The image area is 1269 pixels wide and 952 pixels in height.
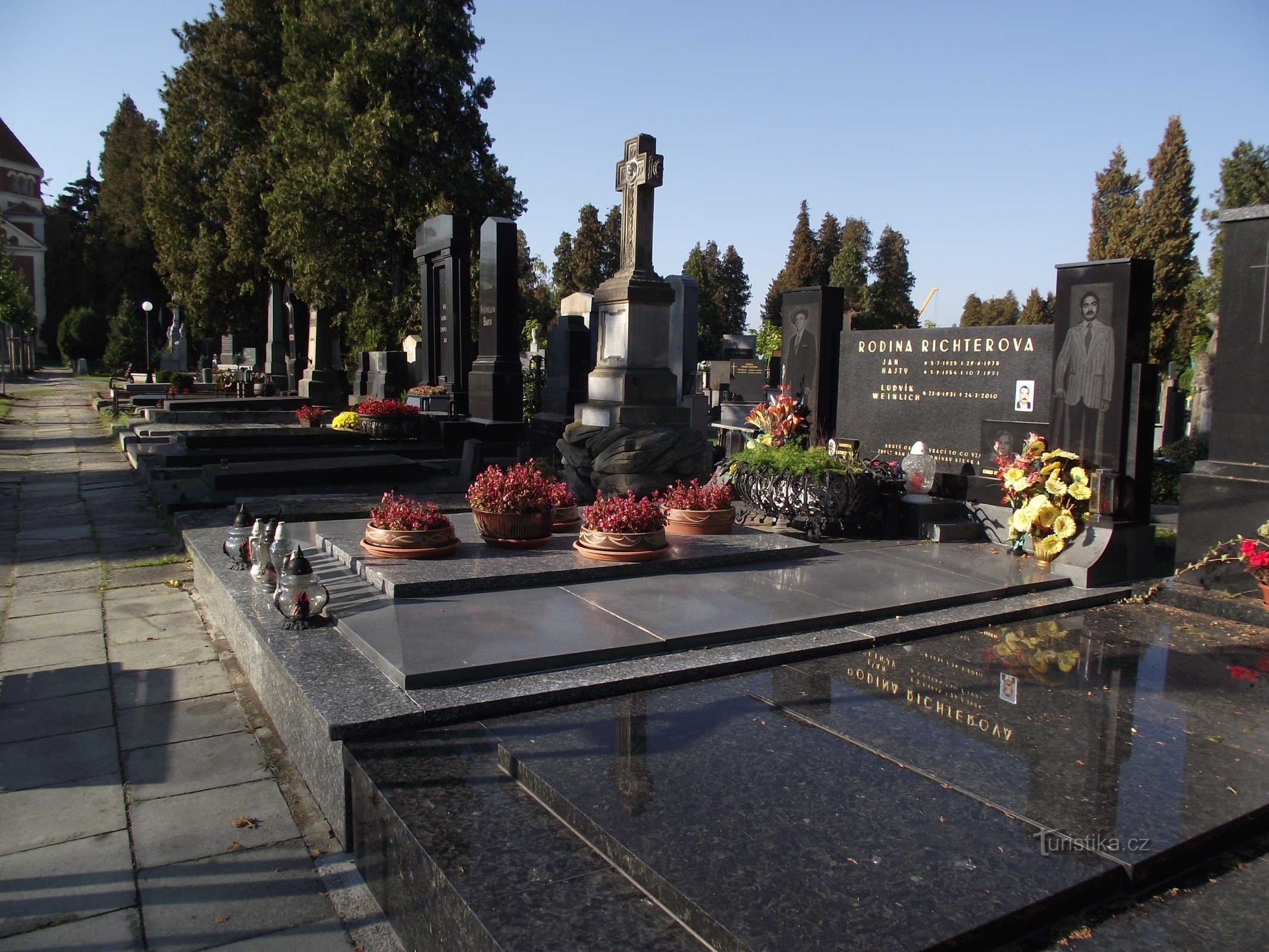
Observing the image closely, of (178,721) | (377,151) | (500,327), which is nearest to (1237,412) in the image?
(178,721)

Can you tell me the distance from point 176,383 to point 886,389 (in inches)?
953

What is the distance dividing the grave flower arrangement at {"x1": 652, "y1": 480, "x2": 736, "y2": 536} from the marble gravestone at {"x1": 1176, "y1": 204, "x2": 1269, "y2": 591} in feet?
10.9

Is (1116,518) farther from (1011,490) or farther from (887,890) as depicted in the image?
(887,890)

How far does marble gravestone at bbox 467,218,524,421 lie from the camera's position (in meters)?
15.7

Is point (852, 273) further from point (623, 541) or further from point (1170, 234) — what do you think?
point (623, 541)

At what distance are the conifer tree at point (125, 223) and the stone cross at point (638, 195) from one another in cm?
4446

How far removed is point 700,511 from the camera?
6996mm

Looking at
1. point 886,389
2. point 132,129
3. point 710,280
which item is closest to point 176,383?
point 886,389

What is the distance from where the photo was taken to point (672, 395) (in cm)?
1053

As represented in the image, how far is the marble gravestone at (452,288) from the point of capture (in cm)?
1739

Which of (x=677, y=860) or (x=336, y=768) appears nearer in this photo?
(x=677, y=860)

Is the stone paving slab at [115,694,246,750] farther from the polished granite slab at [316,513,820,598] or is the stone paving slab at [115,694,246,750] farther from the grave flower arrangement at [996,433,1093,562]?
the grave flower arrangement at [996,433,1093,562]

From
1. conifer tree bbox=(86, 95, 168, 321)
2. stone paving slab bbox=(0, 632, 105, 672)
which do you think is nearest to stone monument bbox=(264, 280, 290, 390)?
conifer tree bbox=(86, 95, 168, 321)

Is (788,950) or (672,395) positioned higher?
(672,395)
